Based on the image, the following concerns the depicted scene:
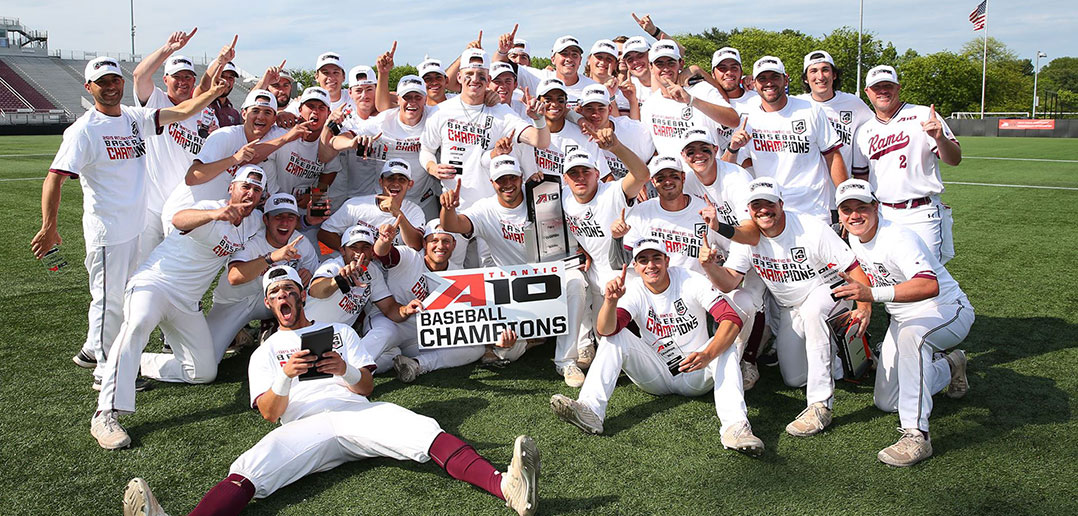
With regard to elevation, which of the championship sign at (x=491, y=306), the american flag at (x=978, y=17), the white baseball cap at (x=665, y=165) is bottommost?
the championship sign at (x=491, y=306)

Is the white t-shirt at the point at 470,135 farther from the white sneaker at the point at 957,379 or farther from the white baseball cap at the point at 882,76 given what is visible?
the white sneaker at the point at 957,379

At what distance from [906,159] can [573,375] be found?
3.54 m

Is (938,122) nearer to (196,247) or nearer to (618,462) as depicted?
(618,462)

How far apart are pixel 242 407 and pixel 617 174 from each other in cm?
420

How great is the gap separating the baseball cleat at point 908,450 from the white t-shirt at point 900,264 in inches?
36.0

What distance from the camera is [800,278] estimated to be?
6152mm

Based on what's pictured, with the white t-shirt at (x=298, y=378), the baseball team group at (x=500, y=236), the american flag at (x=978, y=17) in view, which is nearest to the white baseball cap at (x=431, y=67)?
the baseball team group at (x=500, y=236)

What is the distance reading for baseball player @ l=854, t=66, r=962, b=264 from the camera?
23.0 feet

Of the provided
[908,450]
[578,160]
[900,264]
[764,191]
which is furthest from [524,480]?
[578,160]

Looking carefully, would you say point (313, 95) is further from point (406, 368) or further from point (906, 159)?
point (906, 159)

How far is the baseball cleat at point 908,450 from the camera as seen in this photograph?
16.2 ft

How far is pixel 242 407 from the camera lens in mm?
6148

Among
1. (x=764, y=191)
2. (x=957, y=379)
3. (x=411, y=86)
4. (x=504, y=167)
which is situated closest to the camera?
(x=764, y=191)

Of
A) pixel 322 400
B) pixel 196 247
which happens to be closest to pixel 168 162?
pixel 196 247
